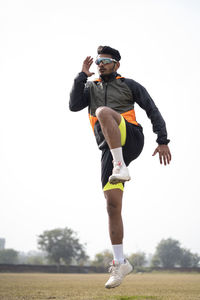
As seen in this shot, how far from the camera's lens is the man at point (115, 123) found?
3.54 metres

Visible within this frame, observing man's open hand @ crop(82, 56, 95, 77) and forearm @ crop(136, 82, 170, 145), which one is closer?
forearm @ crop(136, 82, 170, 145)

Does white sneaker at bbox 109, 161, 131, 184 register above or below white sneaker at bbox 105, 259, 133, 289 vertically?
above

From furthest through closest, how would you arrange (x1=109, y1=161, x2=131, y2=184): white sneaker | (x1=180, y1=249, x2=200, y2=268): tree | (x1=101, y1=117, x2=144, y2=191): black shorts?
(x1=180, y1=249, x2=200, y2=268): tree
(x1=101, y1=117, x2=144, y2=191): black shorts
(x1=109, y1=161, x2=131, y2=184): white sneaker

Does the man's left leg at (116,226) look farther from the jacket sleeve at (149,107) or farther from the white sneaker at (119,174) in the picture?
the jacket sleeve at (149,107)

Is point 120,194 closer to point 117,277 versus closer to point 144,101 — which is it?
point 117,277

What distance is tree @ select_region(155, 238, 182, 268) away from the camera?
9838cm

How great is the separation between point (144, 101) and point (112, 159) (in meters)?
0.87

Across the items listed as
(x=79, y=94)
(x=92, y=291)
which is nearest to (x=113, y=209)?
(x=79, y=94)

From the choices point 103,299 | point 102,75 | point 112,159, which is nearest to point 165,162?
point 112,159

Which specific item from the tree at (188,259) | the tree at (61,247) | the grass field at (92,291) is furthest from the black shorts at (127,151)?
the tree at (188,259)

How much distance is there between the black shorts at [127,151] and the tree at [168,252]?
100892 mm

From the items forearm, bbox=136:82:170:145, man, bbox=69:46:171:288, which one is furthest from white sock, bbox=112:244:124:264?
forearm, bbox=136:82:170:145

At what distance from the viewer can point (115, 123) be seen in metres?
3.54

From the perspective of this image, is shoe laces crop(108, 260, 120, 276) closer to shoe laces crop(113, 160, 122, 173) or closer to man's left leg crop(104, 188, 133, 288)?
man's left leg crop(104, 188, 133, 288)
